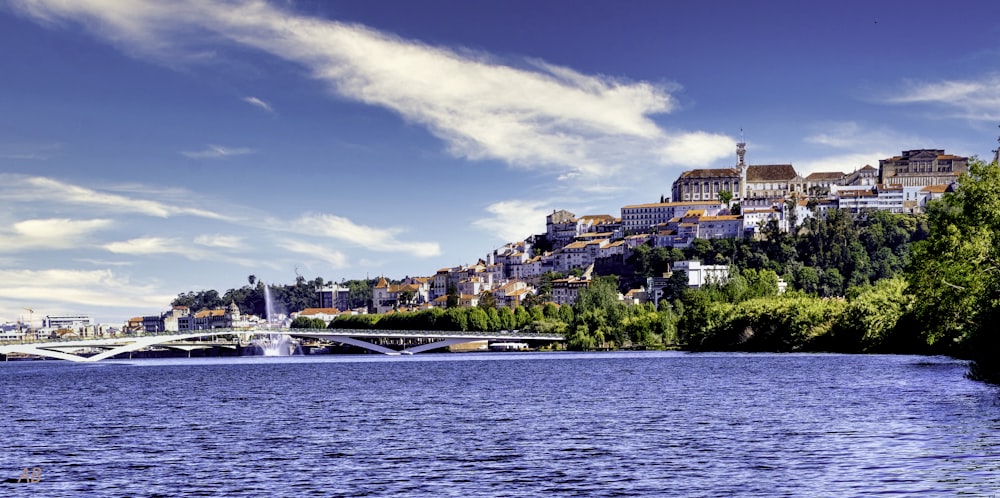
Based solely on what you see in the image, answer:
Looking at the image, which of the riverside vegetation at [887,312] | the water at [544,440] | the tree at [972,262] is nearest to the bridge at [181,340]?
the riverside vegetation at [887,312]

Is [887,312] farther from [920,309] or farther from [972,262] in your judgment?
[972,262]

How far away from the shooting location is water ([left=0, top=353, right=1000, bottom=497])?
30.7 m

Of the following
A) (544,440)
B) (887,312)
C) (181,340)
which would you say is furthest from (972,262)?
(181,340)

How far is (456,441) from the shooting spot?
42094mm

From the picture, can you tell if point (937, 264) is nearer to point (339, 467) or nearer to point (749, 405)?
point (749, 405)

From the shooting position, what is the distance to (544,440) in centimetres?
4153

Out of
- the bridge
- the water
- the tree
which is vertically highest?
the tree

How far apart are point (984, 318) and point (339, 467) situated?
3858 cm

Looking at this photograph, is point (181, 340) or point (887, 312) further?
point (181, 340)

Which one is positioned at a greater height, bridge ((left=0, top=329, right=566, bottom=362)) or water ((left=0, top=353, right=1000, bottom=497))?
bridge ((left=0, top=329, right=566, bottom=362))

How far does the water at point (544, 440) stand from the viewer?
101 feet

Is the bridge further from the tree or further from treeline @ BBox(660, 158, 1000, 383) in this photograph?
the tree

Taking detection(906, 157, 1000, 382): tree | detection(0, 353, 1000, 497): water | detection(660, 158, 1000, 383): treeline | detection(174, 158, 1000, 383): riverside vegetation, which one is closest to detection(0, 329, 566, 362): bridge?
detection(174, 158, 1000, 383): riverside vegetation

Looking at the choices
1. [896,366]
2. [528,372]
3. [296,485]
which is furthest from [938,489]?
[528,372]
